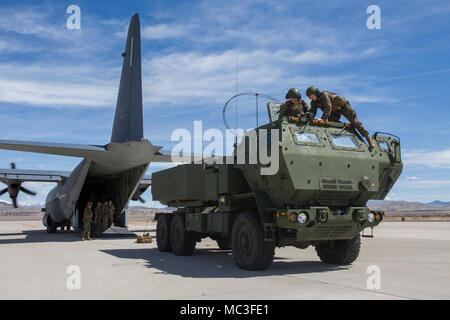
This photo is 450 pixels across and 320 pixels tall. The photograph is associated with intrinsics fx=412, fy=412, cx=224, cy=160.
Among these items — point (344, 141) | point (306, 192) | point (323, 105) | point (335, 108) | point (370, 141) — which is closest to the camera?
point (306, 192)

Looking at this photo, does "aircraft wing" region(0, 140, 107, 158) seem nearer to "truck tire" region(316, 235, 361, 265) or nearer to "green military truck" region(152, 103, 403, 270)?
"green military truck" region(152, 103, 403, 270)

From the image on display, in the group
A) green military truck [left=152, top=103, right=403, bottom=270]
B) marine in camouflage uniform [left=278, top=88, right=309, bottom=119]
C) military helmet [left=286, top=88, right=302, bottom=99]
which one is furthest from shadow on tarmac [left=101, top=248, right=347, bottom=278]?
military helmet [left=286, top=88, right=302, bottom=99]

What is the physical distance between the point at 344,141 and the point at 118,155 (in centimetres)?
1195

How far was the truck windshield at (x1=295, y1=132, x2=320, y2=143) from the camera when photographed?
8344 millimetres

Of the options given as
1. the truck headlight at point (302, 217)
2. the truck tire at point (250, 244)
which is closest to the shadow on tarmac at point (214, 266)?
the truck tire at point (250, 244)


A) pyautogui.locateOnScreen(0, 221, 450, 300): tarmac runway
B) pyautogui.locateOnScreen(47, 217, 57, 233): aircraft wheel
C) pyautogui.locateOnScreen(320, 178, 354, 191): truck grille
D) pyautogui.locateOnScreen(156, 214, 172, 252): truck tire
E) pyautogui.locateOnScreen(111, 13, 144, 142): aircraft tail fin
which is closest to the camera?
pyautogui.locateOnScreen(0, 221, 450, 300): tarmac runway

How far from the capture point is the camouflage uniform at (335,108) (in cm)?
906

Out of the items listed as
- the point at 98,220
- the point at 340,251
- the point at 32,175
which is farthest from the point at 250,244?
the point at 32,175

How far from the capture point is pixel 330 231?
27.4 ft

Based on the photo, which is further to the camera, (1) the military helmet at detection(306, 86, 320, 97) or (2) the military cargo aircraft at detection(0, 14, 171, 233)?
(2) the military cargo aircraft at detection(0, 14, 171, 233)

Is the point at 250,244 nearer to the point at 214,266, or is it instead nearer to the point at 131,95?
the point at 214,266

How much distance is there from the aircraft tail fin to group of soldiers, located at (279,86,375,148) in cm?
896

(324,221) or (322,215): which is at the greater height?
(322,215)
